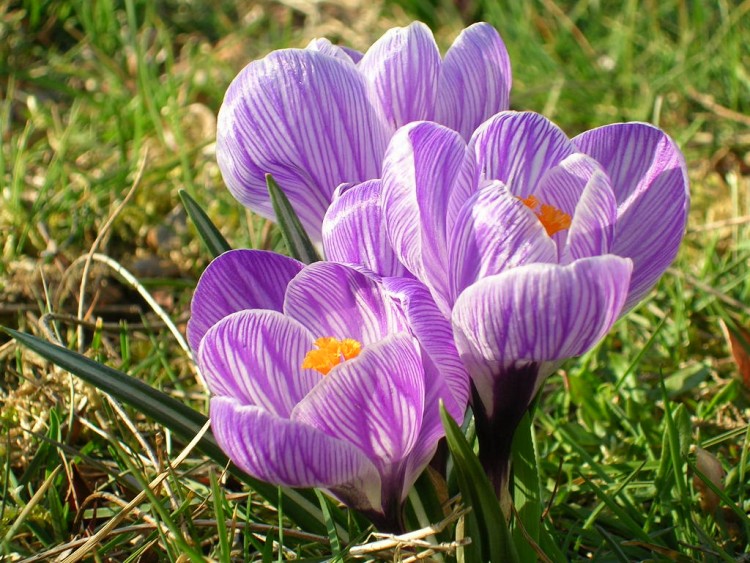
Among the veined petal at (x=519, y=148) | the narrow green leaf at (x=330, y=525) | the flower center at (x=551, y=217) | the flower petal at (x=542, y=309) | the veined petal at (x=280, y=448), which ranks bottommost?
the narrow green leaf at (x=330, y=525)

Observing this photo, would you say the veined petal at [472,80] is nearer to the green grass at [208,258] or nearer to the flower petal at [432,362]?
the flower petal at [432,362]

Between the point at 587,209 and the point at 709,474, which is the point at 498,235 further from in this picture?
the point at 709,474

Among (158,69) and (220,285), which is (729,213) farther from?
(158,69)

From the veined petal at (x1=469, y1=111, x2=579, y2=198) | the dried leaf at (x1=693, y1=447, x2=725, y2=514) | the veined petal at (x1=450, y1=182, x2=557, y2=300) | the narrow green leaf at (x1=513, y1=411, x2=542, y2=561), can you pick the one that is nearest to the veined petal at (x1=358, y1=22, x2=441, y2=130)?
the veined petal at (x1=469, y1=111, x2=579, y2=198)

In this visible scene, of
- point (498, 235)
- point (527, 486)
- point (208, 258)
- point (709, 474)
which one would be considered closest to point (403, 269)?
point (498, 235)

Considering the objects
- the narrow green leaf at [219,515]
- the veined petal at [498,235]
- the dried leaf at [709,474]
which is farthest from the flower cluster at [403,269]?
the dried leaf at [709,474]

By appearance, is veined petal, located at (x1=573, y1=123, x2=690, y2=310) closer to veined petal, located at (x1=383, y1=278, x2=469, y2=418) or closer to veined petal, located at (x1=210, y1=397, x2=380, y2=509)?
veined petal, located at (x1=383, y1=278, x2=469, y2=418)
